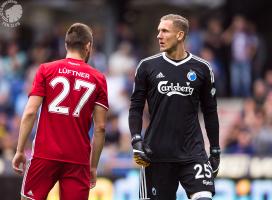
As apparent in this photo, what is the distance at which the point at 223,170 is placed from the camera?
14.3 meters

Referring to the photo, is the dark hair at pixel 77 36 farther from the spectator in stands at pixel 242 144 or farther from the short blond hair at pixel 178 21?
the spectator in stands at pixel 242 144

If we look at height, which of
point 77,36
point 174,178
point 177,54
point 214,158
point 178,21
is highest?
point 178,21

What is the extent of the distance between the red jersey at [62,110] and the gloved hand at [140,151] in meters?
0.53

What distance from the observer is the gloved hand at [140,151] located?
8805mm

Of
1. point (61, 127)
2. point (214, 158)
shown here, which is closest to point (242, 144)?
point (214, 158)

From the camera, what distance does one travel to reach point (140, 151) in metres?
8.80

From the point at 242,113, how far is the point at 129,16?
662 cm

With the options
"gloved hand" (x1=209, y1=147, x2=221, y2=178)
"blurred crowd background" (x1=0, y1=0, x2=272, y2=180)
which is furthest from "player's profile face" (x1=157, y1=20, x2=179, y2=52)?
"blurred crowd background" (x1=0, y1=0, x2=272, y2=180)

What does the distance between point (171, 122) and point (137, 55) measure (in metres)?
11.3

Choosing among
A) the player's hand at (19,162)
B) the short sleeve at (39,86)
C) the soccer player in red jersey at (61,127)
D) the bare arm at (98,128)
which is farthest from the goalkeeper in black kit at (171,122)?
the player's hand at (19,162)

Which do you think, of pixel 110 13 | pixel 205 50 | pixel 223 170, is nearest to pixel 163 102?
pixel 223 170

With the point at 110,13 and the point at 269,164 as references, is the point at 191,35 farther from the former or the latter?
the point at 269,164

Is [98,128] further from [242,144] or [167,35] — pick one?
[242,144]

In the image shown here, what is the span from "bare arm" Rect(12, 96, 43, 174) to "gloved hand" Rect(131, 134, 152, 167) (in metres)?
1.04
